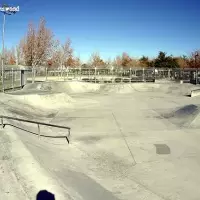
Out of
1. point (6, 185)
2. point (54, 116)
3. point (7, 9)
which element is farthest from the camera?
point (7, 9)

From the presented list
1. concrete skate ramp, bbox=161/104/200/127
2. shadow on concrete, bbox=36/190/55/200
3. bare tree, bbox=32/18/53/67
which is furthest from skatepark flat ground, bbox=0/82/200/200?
bare tree, bbox=32/18/53/67

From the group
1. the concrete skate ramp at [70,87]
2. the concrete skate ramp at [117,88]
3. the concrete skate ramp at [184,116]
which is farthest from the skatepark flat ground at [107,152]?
the concrete skate ramp at [117,88]

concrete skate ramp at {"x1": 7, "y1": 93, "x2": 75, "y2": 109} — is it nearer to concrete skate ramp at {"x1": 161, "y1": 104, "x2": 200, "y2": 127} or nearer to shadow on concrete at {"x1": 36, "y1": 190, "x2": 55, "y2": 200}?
concrete skate ramp at {"x1": 161, "y1": 104, "x2": 200, "y2": 127}

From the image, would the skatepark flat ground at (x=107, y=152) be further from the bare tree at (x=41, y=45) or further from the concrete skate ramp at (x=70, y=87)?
the bare tree at (x=41, y=45)

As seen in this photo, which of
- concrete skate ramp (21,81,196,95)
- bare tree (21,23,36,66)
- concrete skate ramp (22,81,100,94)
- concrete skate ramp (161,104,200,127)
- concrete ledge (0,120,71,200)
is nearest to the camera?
concrete ledge (0,120,71,200)

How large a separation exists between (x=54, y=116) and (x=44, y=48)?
35.3 metres

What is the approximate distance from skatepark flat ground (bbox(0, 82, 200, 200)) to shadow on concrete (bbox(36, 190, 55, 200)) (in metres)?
0.12

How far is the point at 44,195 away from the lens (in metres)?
5.66

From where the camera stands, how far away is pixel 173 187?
7684mm

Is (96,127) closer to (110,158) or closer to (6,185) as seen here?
(110,158)

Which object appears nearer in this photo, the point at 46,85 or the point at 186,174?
the point at 186,174

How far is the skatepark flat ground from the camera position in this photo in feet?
22.8

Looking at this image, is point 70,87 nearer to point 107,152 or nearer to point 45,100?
point 45,100

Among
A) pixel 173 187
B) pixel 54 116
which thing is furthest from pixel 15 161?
pixel 54 116
